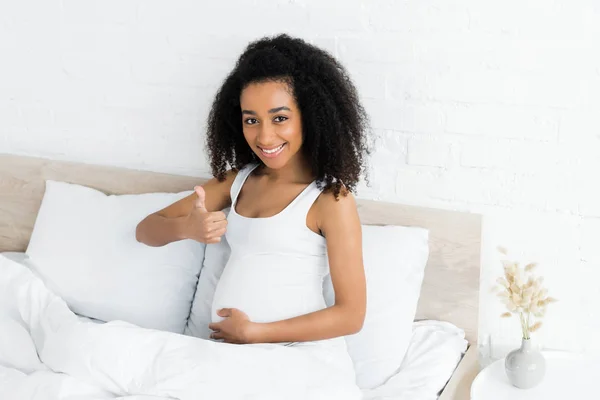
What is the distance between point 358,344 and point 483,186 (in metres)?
0.47

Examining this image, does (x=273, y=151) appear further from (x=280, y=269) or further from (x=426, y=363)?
(x=426, y=363)

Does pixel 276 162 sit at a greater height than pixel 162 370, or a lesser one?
greater

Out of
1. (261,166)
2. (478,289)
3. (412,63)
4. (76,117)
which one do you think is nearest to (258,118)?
(261,166)

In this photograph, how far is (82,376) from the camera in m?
1.30

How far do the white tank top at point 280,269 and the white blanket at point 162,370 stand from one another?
107mm

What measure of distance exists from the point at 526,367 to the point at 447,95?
0.62m

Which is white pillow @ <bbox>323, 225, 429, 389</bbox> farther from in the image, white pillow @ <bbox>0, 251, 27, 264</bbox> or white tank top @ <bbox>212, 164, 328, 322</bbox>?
white pillow @ <bbox>0, 251, 27, 264</bbox>

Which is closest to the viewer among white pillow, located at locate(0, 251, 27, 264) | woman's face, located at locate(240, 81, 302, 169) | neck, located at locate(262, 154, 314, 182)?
woman's face, located at locate(240, 81, 302, 169)

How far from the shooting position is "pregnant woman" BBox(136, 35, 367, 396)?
1.42 meters

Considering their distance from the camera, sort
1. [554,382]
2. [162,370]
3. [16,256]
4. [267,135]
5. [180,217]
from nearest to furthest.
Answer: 1. [162,370]
2. [267,135]
3. [554,382]
4. [180,217]
5. [16,256]

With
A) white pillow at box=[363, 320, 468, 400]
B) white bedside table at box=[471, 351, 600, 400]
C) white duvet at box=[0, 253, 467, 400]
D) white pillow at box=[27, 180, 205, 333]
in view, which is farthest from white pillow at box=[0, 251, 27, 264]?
white bedside table at box=[471, 351, 600, 400]

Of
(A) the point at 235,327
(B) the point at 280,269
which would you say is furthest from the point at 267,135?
(A) the point at 235,327

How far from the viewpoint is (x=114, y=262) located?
5.85ft

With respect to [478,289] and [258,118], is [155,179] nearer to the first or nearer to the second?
[258,118]
